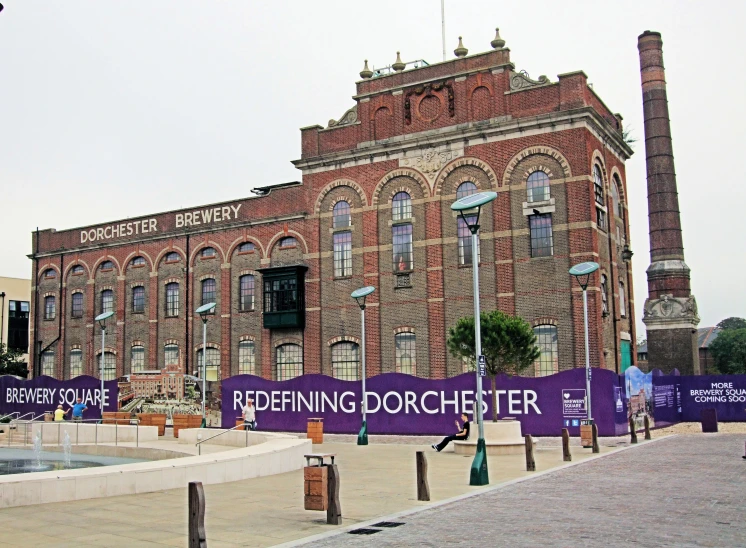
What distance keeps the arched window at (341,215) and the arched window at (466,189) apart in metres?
6.19

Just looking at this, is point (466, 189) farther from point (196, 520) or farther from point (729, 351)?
point (729, 351)

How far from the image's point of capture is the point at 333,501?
475 inches

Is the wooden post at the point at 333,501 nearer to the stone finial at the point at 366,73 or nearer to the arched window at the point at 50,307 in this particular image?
the stone finial at the point at 366,73

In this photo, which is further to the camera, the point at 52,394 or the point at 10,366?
the point at 10,366

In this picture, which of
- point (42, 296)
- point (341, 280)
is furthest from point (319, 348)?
point (42, 296)

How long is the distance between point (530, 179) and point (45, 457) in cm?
2312

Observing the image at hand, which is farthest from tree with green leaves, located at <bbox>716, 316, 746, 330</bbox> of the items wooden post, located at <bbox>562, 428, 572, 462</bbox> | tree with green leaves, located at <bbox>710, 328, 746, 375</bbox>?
wooden post, located at <bbox>562, 428, 572, 462</bbox>

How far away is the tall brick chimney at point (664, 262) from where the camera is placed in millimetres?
43781

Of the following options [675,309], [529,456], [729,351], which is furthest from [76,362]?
[729,351]

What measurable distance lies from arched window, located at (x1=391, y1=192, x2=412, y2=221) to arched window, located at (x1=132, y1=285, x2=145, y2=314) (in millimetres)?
18203

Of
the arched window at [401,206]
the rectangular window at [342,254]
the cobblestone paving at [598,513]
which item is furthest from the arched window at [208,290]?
the cobblestone paving at [598,513]

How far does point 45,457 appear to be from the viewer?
2483 cm

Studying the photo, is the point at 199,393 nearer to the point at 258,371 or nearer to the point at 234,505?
the point at 258,371

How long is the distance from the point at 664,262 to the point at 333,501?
3647 centimetres
